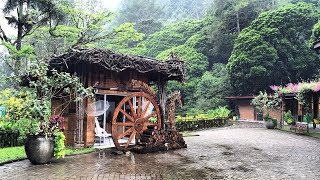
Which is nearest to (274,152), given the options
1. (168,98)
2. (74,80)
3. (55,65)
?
(168,98)

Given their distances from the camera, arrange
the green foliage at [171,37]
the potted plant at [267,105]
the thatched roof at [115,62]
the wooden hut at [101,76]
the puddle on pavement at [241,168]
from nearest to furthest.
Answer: the puddle on pavement at [241,168]
the thatched roof at [115,62]
the wooden hut at [101,76]
the potted plant at [267,105]
the green foliage at [171,37]

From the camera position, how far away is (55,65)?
444 inches

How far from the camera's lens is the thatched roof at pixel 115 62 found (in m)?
10.5

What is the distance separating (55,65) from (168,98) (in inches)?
186

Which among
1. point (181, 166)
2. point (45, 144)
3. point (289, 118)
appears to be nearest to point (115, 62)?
point (45, 144)

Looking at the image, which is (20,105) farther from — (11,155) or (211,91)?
(211,91)

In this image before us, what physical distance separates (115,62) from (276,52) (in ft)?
77.2

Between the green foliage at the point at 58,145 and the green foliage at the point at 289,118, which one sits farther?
the green foliage at the point at 289,118

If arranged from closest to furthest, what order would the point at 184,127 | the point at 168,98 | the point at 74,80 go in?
the point at 74,80 < the point at 168,98 < the point at 184,127

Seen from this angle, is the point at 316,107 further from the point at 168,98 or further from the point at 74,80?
the point at 74,80

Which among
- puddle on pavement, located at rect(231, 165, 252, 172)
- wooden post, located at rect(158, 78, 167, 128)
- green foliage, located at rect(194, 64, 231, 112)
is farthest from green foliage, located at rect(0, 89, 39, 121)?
green foliage, located at rect(194, 64, 231, 112)

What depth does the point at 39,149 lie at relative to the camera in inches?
328

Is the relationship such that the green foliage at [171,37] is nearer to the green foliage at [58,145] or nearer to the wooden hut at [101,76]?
the wooden hut at [101,76]

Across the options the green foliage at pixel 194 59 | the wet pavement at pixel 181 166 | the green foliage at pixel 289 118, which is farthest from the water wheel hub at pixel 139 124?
the green foliage at pixel 194 59
